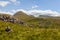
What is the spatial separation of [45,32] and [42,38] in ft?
10.6

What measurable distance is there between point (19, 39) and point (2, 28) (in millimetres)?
8043

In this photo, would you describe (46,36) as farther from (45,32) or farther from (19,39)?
(19,39)

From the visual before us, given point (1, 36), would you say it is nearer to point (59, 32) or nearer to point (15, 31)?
point (15, 31)

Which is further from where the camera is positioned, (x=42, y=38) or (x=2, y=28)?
(x=2, y=28)

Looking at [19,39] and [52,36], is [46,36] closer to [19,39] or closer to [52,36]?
[52,36]

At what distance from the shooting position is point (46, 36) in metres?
36.1

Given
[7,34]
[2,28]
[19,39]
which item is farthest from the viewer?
[2,28]

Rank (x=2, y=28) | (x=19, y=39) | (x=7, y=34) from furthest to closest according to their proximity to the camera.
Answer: (x=2, y=28) < (x=7, y=34) < (x=19, y=39)

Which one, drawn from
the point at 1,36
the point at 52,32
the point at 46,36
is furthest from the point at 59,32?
the point at 1,36

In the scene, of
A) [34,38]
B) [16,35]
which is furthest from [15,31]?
[34,38]

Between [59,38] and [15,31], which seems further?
[15,31]

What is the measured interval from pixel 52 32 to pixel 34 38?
5.45m

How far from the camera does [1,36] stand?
1417 inches

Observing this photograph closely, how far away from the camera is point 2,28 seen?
40812 millimetres
